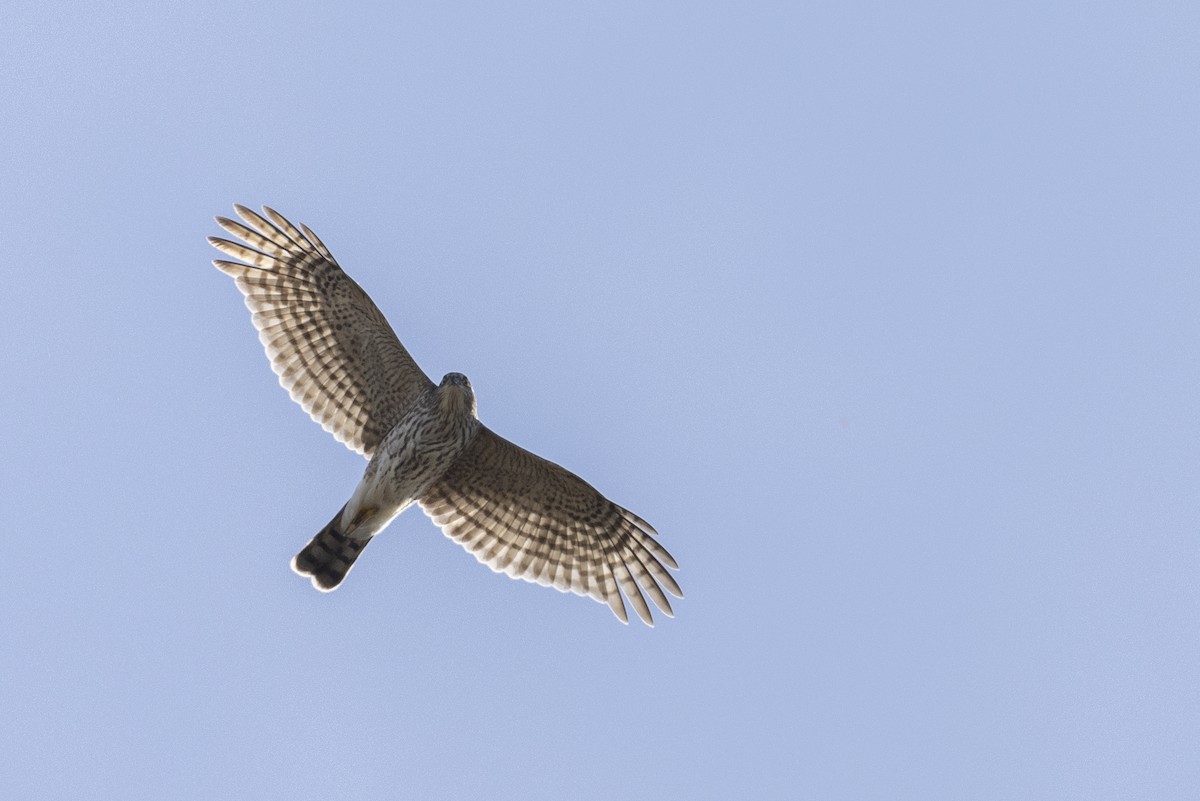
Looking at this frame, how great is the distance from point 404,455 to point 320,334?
1655 mm

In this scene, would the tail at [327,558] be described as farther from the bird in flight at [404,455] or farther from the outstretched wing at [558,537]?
the outstretched wing at [558,537]

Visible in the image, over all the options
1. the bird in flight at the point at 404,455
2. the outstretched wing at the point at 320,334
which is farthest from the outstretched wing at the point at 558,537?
the outstretched wing at the point at 320,334

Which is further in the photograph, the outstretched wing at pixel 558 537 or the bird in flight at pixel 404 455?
the outstretched wing at pixel 558 537

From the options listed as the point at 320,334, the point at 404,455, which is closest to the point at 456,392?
the point at 404,455

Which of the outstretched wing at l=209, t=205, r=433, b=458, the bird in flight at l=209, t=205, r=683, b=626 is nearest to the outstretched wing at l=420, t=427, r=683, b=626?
the bird in flight at l=209, t=205, r=683, b=626

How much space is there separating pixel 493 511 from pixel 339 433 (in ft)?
5.97

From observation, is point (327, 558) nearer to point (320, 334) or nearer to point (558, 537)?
point (320, 334)

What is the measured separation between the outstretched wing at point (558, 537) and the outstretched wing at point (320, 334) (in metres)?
1.12

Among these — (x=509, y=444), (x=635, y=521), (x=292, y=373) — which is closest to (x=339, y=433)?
(x=292, y=373)

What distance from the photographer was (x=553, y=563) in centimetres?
1650

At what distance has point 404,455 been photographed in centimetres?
1518

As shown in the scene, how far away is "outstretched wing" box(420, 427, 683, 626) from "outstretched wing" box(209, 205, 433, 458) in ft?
3.66

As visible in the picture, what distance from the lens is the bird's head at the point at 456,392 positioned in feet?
49.3

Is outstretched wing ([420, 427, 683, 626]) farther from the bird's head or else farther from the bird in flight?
the bird's head
